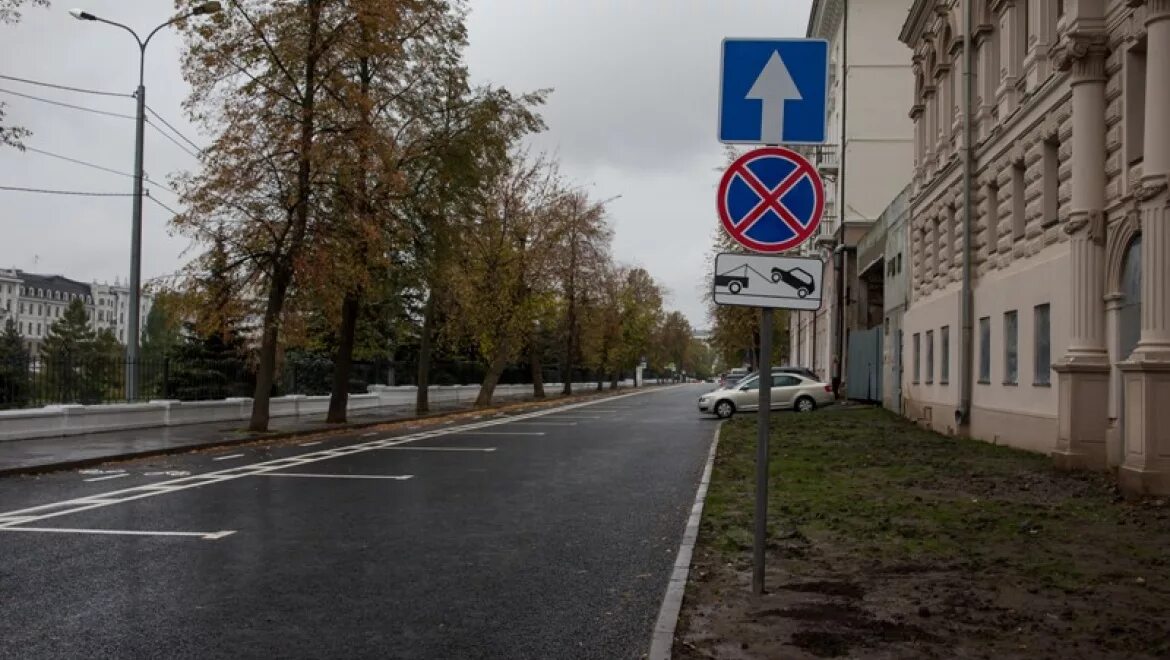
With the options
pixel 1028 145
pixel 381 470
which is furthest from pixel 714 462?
pixel 1028 145

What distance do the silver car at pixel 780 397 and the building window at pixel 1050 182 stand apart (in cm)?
1678

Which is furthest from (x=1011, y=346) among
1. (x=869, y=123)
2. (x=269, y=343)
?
(x=869, y=123)

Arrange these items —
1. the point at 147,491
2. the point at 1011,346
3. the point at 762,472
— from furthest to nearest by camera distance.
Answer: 1. the point at 1011,346
2. the point at 147,491
3. the point at 762,472

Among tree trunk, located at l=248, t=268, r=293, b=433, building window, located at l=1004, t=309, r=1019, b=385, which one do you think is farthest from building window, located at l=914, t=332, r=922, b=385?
tree trunk, located at l=248, t=268, r=293, b=433

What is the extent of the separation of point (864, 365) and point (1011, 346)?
Answer: 18378 millimetres

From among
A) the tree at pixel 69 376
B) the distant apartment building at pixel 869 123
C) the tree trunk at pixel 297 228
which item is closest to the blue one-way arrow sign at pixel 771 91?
the tree trunk at pixel 297 228

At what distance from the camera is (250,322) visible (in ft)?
82.2

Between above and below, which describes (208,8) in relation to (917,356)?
above

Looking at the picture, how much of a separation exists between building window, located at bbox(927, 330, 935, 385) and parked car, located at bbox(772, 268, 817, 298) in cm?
2047

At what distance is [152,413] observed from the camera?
24.7 metres

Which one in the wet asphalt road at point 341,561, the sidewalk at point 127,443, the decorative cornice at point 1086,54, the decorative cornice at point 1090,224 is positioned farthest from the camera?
the sidewalk at point 127,443

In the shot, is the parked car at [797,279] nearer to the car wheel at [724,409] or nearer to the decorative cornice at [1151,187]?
the decorative cornice at [1151,187]

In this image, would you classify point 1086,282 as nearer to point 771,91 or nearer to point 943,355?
point 771,91

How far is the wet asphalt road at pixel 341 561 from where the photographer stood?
5.79 m
